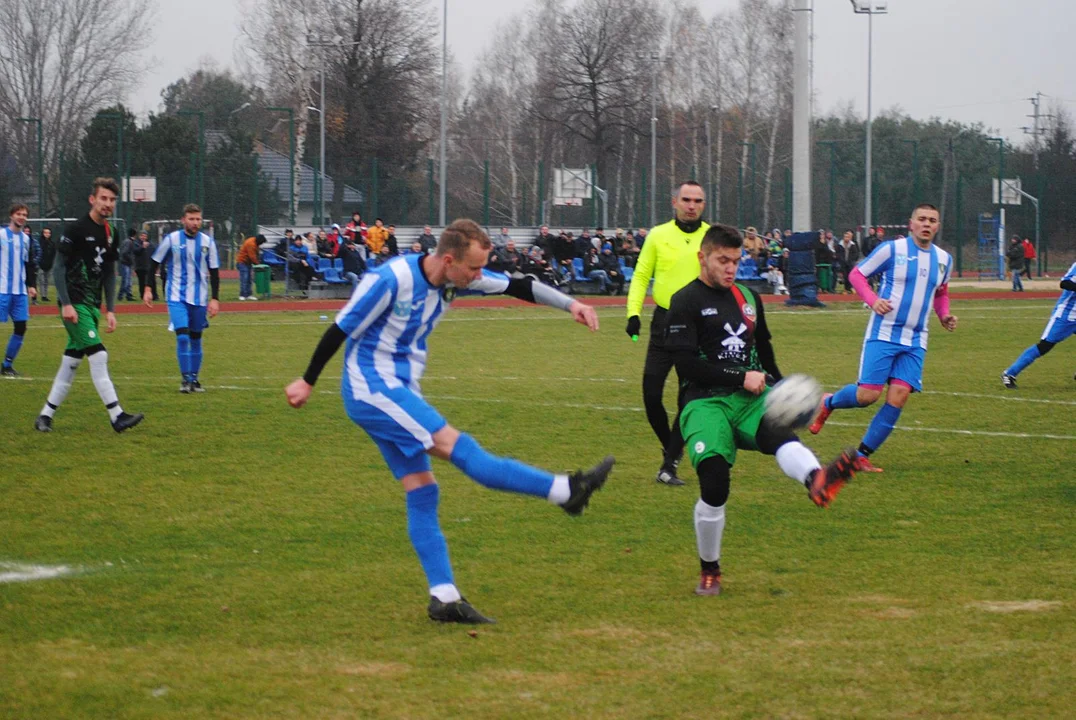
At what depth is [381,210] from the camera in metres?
41.7

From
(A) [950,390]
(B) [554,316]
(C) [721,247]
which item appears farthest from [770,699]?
(B) [554,316]

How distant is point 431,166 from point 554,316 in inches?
754

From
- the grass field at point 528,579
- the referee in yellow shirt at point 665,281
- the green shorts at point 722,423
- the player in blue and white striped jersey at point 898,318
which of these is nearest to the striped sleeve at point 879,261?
the player in blue and white striped jersey at point 898,318

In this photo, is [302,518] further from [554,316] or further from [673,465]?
[554,316]

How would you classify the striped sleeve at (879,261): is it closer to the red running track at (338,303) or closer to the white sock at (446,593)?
the white sock at (446,593)

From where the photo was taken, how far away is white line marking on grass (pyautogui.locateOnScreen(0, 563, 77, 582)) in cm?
606

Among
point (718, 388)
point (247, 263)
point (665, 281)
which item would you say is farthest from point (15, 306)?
point (247, 263)

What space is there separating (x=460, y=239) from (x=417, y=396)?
2.37 ft

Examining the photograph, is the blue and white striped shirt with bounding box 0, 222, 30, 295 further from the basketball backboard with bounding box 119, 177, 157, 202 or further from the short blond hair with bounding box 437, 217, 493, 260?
the basketball backboard with bounding box 119, 177, 157, 202

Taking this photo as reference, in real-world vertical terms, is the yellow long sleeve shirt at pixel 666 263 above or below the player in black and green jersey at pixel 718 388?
above

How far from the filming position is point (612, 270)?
108ft

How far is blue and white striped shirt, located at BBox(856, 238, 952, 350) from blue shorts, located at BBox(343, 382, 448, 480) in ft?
15.2

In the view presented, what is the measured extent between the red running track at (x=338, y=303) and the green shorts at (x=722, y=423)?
19323mm

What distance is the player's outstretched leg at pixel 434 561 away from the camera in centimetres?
536
